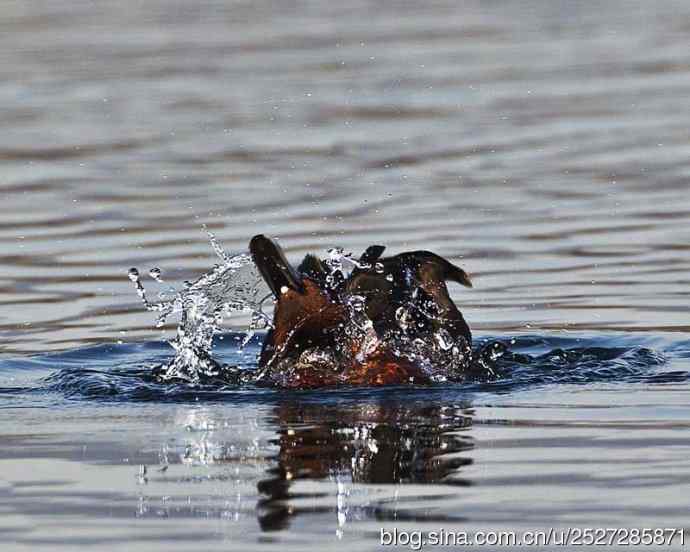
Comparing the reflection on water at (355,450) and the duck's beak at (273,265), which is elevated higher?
the duck's beak at (273,265)

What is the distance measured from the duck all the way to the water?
124 millimetres

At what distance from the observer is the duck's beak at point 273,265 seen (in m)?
7.38

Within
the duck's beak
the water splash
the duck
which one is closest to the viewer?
the duck's beak

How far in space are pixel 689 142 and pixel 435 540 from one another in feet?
31.6

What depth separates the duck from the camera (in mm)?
7512

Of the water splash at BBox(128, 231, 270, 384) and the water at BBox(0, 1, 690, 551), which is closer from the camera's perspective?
the water at BBox(0, 1, 690, 551)

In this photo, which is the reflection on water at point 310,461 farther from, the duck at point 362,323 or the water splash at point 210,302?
the water splash at point 210,302

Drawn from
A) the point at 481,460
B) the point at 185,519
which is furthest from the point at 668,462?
the point at 185,519

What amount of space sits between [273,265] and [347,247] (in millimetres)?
3838

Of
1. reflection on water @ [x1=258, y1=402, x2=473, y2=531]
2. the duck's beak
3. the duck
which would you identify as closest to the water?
reflection on water @ [x1=258, y1=402, x2=473, y2=531]

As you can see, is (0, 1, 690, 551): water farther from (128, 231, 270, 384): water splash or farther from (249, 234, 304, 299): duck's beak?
(249, 234, 304, 299): duck's beak

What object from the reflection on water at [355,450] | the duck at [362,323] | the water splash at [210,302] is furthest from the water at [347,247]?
the water splash at [210,302]

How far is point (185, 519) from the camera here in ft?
18.2

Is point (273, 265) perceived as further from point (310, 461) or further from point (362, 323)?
point (310, 461)
